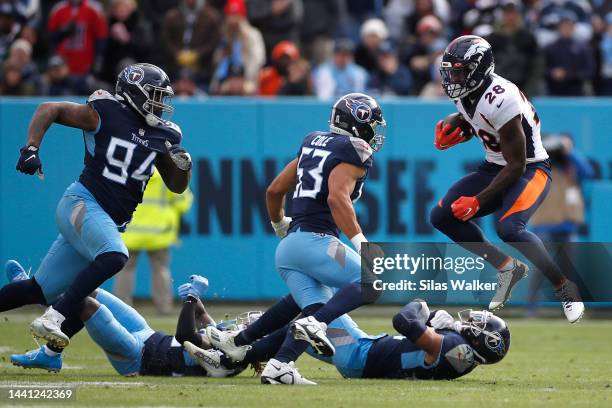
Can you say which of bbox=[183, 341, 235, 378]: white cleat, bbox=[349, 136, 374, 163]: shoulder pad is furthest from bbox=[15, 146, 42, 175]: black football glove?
bbox=[349, 136, 374, 163]: shoulder pad

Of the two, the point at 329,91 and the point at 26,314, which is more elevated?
the point at 329,91

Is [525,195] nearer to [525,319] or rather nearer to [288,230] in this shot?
[288,230]

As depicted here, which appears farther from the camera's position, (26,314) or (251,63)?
(251,63)

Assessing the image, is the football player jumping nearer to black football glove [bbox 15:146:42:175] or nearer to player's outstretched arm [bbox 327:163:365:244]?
player's outstretched arm [bbox 327:163:365:244]

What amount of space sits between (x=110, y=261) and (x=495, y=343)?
7.24 feet


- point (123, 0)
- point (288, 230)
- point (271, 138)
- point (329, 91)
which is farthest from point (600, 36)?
point (288, 230)

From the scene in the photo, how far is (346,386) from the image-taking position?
677cm

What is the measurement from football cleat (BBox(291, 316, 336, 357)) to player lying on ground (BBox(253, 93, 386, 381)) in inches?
1.2

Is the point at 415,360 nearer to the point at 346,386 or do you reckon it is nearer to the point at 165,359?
the point at 346,386

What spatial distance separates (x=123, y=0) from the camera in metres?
14.0

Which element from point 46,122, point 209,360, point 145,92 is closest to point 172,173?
point 145,92

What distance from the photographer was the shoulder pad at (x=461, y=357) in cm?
684

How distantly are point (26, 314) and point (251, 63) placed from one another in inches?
150

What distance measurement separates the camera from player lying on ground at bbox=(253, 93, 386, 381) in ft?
22.0
